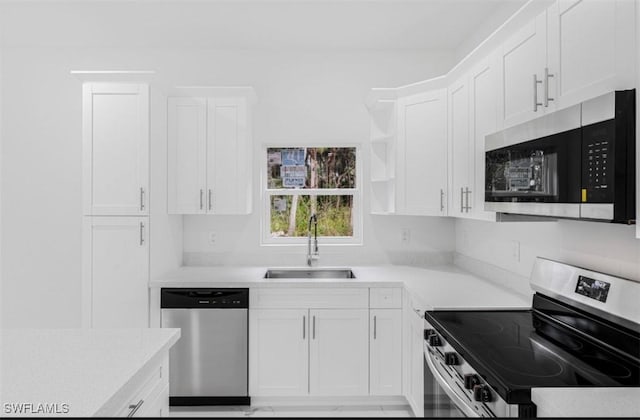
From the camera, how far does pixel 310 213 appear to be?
3.69 meters

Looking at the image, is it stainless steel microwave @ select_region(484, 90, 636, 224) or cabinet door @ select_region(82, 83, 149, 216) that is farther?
cabinet door @ select_region(82, 83, 149, 216)

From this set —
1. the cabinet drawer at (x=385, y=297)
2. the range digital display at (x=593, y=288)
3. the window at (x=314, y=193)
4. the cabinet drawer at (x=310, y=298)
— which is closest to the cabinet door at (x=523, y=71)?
the range digital display at (x=593, y=288)

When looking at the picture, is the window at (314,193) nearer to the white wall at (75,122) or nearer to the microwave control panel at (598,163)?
the white wall at (75,122)

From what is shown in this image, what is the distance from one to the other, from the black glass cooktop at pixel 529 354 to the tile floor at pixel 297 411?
117 cm

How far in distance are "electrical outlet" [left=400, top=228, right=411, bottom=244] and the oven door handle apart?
5.14 ft

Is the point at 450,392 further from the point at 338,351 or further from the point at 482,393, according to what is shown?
the point at 338,351

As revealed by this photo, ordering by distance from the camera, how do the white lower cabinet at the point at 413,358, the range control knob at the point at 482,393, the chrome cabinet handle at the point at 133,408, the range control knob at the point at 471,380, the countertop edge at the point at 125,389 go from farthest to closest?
the white lower cabinet at the point at 413,358 < the range control knob at the point at 471,380 < the range control knob at the point at 482,393 < the chrome cabinet handle at the point at 133,408 < the countertop edge at the point at 125,389

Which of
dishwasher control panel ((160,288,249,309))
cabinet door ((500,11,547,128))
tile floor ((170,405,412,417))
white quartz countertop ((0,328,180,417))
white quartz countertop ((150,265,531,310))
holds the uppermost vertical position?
cabinet door ((500,11,547,128))

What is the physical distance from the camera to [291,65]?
355 centimetres

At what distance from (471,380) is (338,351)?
4.88 feet

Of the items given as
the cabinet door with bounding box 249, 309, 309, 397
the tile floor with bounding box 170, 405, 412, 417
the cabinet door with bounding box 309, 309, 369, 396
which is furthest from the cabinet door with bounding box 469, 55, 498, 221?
the tile floor with bounding box 170, 405, 412, 417

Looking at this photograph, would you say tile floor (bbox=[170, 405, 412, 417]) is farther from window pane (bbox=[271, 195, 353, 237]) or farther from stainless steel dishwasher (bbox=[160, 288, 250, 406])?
window pane (bbox=[271, 195, 353, 237])

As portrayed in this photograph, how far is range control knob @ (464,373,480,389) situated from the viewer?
1.48 meters

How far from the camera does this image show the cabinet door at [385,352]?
2.89m
